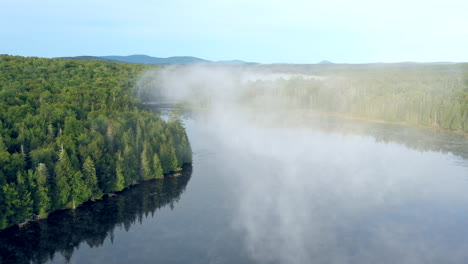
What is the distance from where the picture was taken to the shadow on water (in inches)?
1369

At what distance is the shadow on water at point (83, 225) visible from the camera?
34781 mm

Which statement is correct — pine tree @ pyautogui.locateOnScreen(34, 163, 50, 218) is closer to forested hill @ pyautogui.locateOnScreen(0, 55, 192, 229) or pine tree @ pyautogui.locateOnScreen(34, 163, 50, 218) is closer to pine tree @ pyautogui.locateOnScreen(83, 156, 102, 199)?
forested hill @ pyautogui.locateOnScreen(0, 55, 192, 229)

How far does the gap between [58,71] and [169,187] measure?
70696mm

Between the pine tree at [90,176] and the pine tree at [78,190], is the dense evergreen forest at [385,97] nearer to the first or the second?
the pine tree at [90,176]

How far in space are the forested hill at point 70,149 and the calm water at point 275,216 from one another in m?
2.12

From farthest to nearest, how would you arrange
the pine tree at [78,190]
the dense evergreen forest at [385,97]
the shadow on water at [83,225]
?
the dense evergreen forest at [385,97]
the pine tree at [78,190]
the shadow on water at [83,225]

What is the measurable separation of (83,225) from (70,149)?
357 inches

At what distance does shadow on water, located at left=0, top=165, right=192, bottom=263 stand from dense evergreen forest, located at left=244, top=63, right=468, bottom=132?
71117 millimetres

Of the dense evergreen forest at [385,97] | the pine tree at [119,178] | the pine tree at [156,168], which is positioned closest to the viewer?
the pine tree at [119,178]

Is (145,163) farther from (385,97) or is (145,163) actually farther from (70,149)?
(385,97)

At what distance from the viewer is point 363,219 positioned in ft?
139

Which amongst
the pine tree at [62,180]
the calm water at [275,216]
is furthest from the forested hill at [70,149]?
the calm water at [275,216]

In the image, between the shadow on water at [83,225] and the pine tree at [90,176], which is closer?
the shadow on water at [83,225]

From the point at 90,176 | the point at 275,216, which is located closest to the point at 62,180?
the point at 90,176
